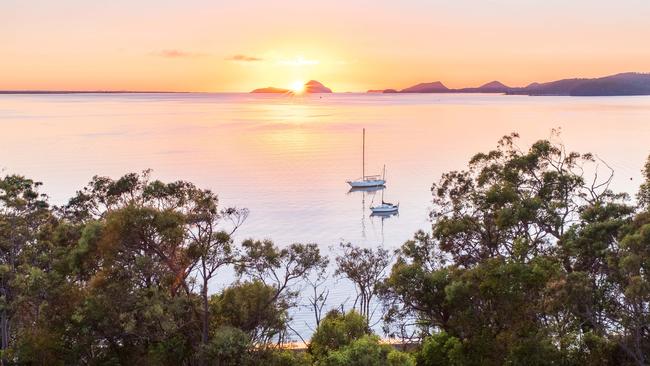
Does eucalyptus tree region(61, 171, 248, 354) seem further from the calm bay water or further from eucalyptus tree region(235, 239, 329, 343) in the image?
the calm bay water

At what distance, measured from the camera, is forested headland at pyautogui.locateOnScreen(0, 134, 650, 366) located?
1265cm

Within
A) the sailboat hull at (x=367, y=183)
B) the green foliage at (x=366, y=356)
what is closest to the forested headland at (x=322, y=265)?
the green foliage at (x=366, y=356)

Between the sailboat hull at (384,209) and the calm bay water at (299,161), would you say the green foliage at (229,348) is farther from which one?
the sailboat hull at (384,209)

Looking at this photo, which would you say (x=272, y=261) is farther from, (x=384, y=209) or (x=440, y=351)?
(x=384, y=209)

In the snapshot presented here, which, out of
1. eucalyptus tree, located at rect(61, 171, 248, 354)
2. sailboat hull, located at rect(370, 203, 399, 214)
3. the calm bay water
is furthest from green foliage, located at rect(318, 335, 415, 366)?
sailboat hull, located at rect(370, 203, 399, 214)

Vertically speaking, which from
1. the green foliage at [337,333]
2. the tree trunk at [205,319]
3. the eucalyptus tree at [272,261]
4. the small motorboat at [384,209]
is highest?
the eucalyptus tree at [272,261]

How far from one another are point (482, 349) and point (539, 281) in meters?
2.20

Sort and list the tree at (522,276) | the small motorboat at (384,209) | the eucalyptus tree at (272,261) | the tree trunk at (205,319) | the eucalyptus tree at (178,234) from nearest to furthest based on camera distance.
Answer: the tree at (522,276) → the eucalyptus tree at (178,234) → the tree trunk at (205,319) → the eucalyptus tree at (272,261) → the small motorboat at (384,209)

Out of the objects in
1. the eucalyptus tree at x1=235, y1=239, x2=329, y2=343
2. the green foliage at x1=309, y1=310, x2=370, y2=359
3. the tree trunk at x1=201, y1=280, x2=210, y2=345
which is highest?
the eucalyptus tree at x1=235, y1=239, x2=329, y2=343

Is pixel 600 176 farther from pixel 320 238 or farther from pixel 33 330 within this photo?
pixel 33 330

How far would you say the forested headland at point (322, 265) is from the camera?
12.6 metres

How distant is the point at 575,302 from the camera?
11.9 metres

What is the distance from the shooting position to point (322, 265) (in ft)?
48.7

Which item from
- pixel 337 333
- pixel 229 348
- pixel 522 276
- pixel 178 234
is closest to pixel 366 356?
pixel 337 333
